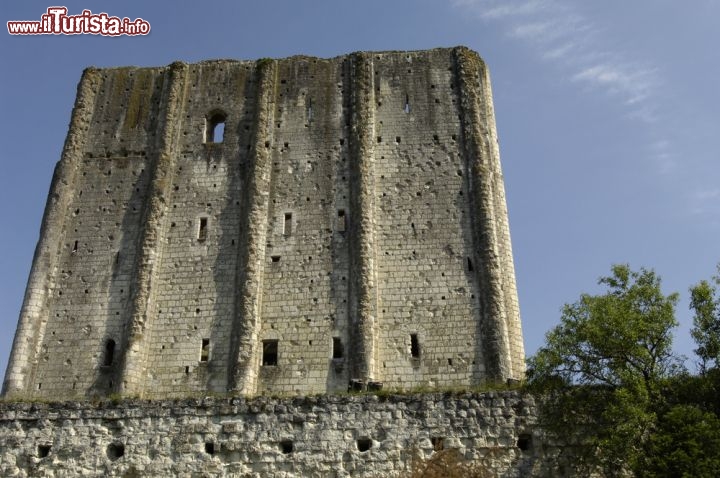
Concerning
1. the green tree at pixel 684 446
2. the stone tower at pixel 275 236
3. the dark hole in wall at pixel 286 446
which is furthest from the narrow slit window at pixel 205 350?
the green tree at pixel 684 446

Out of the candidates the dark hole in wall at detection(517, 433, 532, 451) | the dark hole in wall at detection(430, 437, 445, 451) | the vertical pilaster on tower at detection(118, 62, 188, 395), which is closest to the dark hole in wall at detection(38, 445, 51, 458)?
the vertical pilaster on tower at detection(118, 62, 188, 395)

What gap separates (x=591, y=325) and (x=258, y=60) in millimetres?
19149

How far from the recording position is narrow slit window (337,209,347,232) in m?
25.8

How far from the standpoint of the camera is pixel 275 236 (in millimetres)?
25984

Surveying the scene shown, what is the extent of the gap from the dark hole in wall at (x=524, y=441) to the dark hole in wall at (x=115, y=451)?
26.8 ft

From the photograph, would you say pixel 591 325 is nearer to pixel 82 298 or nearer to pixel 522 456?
pixel 522 456

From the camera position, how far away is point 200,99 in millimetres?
29391

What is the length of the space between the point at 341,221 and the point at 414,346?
5250 millimetres

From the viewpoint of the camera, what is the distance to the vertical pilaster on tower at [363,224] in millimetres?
23172

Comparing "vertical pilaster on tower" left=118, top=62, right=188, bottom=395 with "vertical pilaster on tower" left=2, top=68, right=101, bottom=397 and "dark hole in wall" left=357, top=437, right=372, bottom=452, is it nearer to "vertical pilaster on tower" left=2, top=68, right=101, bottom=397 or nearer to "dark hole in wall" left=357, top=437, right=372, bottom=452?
"vertical pilaster on tower" left=2, top=68, right=101, bottom=397

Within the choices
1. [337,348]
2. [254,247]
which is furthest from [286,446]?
[254,247]

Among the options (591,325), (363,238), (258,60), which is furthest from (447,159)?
(591,325)

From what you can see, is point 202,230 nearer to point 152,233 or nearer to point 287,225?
point 152,233

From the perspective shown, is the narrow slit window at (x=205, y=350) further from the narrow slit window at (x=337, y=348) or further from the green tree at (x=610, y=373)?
the green tree at (x=610, y=373)
